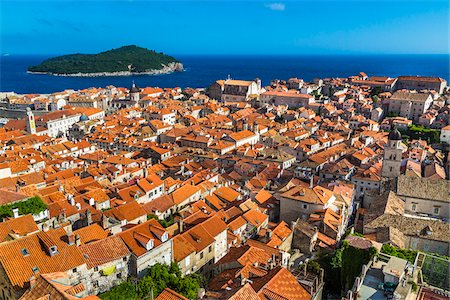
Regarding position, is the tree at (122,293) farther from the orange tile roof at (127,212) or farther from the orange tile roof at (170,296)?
the orange tile roof at (127,212)

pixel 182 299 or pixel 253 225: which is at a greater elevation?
pixel 182 299

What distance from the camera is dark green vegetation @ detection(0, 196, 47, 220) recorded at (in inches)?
992

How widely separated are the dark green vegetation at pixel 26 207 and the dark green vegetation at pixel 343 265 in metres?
20.1

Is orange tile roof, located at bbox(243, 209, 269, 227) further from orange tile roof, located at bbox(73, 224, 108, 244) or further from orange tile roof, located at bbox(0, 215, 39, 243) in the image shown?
orange tile roof, located at bbox(0, 215, 39, 243)

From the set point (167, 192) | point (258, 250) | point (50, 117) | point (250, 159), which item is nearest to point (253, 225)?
point (258, 250)

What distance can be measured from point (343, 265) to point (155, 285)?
12.3 m

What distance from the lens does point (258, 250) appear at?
25.7 meters

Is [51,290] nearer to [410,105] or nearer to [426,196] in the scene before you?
[426,196]

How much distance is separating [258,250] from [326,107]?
260 ft

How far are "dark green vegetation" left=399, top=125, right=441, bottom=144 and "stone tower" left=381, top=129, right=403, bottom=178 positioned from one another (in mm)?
36396

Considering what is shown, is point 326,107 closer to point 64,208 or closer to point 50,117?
point 50,117

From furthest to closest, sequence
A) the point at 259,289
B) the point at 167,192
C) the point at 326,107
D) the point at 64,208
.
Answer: the point at 326,107, the point at 167,192, the point at 64,208, the point at 259,289

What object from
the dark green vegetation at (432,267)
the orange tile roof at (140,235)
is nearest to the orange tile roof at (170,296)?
the orange tile roof at (140,235)

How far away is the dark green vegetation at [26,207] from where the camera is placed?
2520 cm
